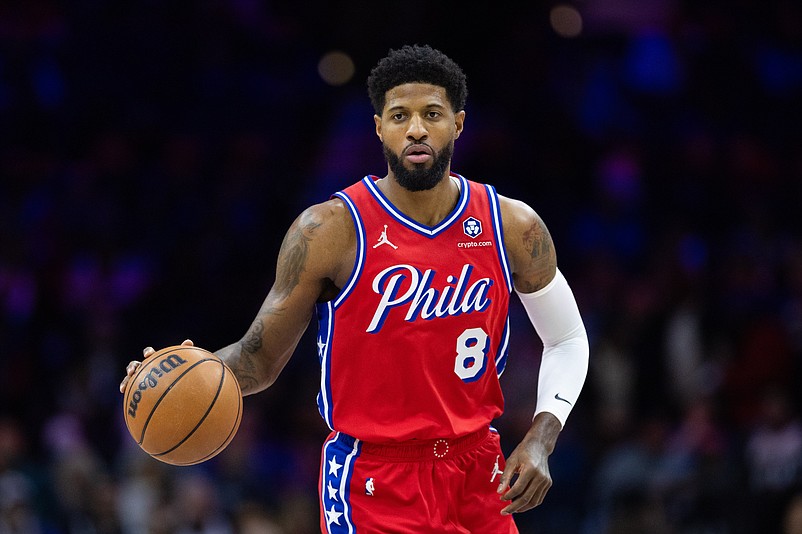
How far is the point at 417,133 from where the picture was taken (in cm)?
447

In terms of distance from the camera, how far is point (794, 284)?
9.95 metres

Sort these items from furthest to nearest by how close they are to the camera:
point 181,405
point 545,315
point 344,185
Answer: point 344,185 → point 545,315 → point 181,405

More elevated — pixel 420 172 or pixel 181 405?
pixel 420 172

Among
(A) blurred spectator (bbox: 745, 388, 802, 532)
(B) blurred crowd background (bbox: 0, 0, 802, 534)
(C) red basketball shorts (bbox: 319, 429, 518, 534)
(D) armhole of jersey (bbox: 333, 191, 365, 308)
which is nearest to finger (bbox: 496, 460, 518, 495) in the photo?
(C) red basketball shorts (bbox: 319, 429, 518, 534)

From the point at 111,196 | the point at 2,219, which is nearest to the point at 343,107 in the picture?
the point at 111,196

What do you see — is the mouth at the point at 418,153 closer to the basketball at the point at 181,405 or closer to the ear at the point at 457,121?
the ear at the point at 457,121

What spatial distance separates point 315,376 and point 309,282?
6.19 metres

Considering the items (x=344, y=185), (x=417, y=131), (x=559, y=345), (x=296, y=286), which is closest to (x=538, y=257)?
(x=559, y=345)

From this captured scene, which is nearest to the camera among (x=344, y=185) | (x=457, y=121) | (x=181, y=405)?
(x=181, y=405)

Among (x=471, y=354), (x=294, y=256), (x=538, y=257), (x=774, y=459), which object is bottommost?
(x=774, y=459)

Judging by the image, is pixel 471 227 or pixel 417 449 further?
pixel 471 227

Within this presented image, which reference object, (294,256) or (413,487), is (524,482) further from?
(294,256)

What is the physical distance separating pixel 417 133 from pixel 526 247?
669 mm

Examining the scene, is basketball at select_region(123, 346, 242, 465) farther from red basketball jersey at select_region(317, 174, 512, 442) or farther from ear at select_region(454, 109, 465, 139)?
ear at select_region(454, 109, 465, 139)
